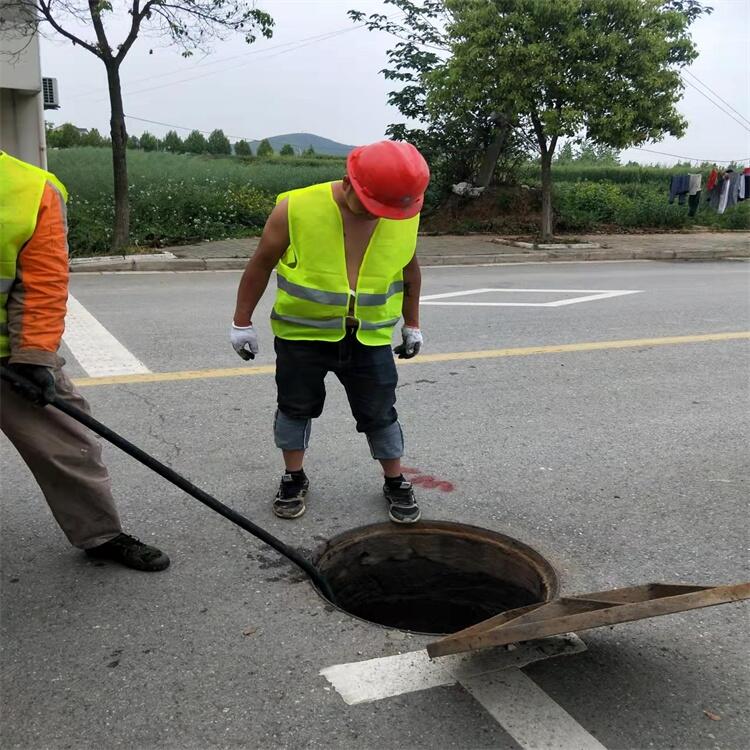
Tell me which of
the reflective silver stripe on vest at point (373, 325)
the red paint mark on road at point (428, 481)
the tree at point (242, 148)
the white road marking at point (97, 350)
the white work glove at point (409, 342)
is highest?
the tree at point (242, 148)

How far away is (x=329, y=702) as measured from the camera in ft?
7.34

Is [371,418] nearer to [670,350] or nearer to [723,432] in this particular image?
[723,432]

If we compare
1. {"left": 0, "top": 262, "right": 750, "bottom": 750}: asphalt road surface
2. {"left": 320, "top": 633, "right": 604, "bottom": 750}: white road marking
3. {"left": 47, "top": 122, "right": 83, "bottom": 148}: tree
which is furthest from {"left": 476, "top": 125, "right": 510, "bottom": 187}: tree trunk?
{"left": 47, "top": 122, "right": 83, "bottom": 148}: tree

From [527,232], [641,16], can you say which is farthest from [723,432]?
[527,232]

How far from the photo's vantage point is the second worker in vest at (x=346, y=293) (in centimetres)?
292

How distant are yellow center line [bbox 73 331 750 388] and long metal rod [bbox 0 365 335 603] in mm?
2611

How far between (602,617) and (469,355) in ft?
13.8

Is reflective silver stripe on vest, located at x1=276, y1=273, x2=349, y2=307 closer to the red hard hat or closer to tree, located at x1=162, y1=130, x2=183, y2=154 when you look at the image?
the red hard hat

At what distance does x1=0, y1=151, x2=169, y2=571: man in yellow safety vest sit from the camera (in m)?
2.45

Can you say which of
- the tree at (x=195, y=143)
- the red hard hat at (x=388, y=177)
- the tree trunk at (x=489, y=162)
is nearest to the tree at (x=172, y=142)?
the tree at (x=195, y=143)

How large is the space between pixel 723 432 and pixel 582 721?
2877 millimetres

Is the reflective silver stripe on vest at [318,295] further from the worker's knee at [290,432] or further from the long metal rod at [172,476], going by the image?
the long metal rod at [172,476]

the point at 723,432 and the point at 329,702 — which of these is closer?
the point at 329,702

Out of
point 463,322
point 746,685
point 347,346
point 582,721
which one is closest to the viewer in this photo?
point 582,721
